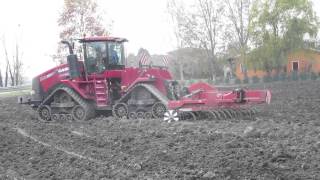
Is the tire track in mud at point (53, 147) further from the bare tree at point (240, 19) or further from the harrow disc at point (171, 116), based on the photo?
the bare tree at point (240, 19)

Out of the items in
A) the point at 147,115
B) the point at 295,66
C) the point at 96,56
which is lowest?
the point at 147,115

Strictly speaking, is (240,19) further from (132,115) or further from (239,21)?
(132,115)

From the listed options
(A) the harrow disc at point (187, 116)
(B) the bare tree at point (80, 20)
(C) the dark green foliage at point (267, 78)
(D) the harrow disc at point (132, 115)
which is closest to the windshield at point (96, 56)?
(D) the harrow disc at point (132, 115)

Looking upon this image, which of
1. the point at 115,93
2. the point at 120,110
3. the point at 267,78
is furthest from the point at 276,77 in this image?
the point at 120,110

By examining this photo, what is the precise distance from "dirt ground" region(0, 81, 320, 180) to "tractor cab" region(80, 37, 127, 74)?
102 inches

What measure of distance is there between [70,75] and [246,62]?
34.1 meters

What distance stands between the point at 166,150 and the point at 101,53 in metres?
7.29

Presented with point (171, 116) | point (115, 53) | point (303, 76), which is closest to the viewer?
point (171, 116)

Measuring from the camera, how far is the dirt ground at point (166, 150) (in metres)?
7.46

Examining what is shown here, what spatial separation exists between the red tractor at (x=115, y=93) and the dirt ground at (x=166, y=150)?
0.82 meters

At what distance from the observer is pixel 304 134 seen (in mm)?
10227

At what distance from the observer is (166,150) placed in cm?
923

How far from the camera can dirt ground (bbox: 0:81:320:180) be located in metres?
7.46

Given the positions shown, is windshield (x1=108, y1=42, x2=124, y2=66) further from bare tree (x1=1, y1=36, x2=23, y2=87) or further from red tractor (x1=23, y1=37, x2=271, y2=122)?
bare tree (x1=1, y1=36, x2=23, y2=87)
